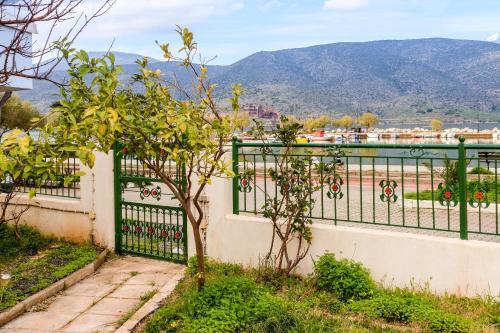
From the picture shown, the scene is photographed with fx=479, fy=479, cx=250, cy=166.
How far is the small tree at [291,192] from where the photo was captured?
5.84m

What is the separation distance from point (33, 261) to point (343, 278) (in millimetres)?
4561

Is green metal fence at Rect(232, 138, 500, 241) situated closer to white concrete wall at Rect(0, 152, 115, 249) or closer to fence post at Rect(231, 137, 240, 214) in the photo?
fence post at Rect(231, 137, 240, 214)

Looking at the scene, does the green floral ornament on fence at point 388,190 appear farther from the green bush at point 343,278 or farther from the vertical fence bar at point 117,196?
the vertical fence bar at point 117,196

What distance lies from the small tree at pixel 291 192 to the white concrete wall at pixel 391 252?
7.0 inches

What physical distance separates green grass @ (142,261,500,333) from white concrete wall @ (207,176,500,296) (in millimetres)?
174

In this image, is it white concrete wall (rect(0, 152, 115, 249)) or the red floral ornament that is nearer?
the red floral ornament

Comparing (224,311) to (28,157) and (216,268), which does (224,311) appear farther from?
(28,157)

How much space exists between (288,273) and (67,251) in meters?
3.70

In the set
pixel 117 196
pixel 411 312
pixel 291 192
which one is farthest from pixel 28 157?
pixel 117 196

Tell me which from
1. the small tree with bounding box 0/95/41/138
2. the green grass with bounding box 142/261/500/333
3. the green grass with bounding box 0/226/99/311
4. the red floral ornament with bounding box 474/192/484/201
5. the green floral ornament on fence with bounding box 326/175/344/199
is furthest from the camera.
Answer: the small tree with bounding box 0/95/41/138

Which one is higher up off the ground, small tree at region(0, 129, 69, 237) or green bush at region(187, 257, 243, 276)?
small tree at region(0, 129, 69, 237)

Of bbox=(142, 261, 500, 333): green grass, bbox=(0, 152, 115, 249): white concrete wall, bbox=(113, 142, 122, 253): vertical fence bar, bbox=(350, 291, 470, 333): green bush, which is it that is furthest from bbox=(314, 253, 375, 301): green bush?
bbox=(0, 152, 115, 249): white concrete wall

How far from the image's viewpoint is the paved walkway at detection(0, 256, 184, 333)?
5.07 metres

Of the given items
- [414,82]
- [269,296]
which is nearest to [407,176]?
[269,296]
